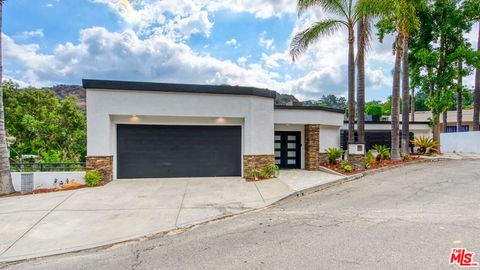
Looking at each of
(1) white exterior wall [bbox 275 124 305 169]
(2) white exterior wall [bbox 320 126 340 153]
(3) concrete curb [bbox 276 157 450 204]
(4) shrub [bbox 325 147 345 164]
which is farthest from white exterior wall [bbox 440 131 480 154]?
(1) white exterior wall [bbox 275 124 305 169]

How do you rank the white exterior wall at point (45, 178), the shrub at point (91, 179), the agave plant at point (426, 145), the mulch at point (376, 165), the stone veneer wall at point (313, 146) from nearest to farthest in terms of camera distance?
the white exterior wall at point (45, 178) < the shrub at point (91, 179) < the mulch at point (376, 165) < the stone veneer wall at point (313, 146) < the agave plant at point (426, 145)

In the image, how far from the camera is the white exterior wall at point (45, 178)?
8.29m

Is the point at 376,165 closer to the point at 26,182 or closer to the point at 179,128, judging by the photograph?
the point at 179,128

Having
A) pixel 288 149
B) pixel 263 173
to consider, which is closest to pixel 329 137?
pixel 288 149

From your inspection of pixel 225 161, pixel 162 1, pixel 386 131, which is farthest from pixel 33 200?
pixel 386 131

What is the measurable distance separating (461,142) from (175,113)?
20732 millimetres

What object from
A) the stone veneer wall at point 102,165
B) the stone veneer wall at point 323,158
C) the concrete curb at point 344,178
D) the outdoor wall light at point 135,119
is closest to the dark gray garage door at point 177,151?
the outdoor wall light at point 135,119

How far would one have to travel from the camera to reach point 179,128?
1027 centimetres

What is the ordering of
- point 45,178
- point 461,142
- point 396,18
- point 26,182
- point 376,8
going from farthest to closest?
point 461,142 < point 396,18 < point 376,8 < point 45,178 < point 26,182

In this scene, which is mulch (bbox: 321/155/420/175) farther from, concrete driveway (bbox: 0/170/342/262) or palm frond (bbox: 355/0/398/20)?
palm frond (bbox: 355/0/398/20)

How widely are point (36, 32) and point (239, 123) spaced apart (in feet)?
42.3

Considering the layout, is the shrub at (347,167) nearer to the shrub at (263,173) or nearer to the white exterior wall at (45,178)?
the shrub at (263,173)

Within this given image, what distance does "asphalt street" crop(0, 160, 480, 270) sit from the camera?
139 inches

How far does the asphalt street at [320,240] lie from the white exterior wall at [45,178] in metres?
5.66
